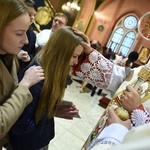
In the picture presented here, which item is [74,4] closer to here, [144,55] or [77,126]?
[144,55]

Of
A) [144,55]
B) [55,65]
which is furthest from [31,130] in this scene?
[144,55]

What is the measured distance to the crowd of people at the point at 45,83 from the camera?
40.3 inches

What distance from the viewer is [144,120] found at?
1.17 meters

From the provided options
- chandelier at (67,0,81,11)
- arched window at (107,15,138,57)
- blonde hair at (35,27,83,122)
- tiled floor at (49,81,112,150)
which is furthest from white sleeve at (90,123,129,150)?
arched window at (107,15,138,57)

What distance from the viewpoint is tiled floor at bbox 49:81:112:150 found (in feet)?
10.1

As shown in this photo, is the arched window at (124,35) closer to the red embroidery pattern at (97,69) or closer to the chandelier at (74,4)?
the chandelier at (74,4)

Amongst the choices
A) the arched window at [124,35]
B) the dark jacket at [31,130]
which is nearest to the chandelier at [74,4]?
the arched window at [124,35]

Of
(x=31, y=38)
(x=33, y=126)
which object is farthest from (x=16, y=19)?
(x=31, y=38)

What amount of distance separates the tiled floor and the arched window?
27.5ft

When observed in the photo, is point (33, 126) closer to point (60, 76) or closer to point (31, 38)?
point (60, 76)

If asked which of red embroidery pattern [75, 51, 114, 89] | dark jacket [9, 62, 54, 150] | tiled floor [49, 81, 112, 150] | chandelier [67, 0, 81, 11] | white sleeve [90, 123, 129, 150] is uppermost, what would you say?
chandelier [67, 0, 81, 11]

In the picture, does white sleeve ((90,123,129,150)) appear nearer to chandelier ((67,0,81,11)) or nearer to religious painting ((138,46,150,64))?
chandelier ((67,0,81,11))

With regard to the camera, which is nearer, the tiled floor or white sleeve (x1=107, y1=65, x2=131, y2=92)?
white sleeve (x1=107, y1=65, x2=131, y2=92)

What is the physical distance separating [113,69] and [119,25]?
490 inches
